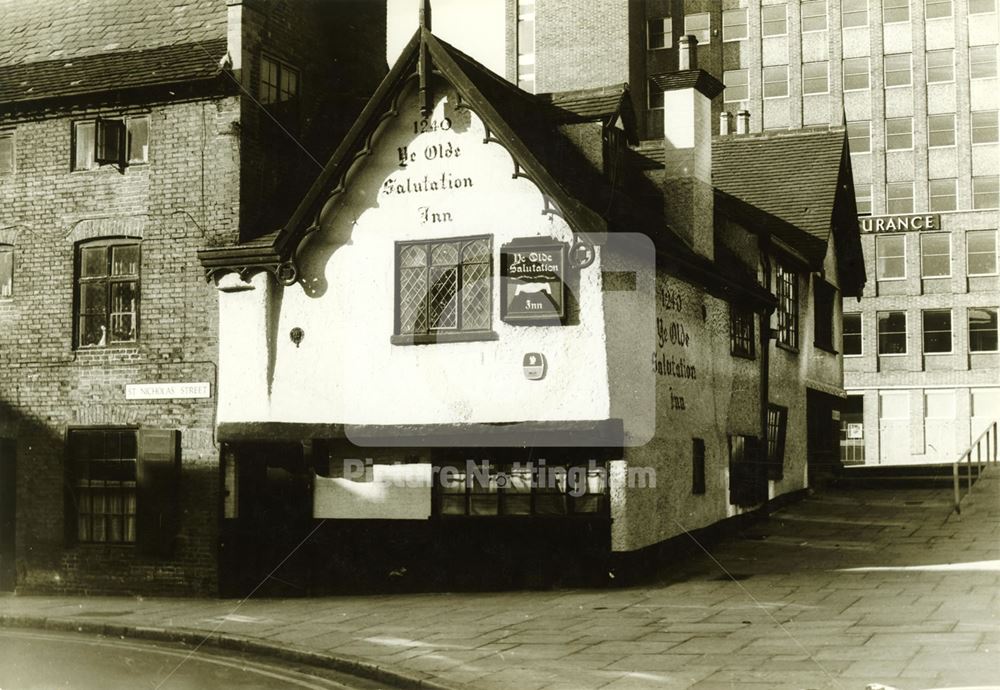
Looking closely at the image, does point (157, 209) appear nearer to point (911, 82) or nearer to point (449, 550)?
point (449, 550)

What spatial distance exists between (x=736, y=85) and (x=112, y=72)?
38.2 meters

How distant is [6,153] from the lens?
63.8ft

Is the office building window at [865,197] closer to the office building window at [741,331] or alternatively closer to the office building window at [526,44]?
the office building window at [526,44]

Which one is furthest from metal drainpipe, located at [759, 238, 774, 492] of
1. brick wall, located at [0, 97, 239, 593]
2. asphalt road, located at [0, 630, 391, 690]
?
asphalt road, located at [0, 630, 391, 690]

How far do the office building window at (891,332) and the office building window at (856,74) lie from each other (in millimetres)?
9367

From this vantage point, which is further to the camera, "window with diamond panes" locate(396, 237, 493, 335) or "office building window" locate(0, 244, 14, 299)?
"office building window" locate(0, 244, 14, 299)

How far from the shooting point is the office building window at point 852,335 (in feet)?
158

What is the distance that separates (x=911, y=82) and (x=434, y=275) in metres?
37.0

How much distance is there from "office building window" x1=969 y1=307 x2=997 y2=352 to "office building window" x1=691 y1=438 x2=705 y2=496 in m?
30.7

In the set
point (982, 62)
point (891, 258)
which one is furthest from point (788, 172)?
point (982, 62)

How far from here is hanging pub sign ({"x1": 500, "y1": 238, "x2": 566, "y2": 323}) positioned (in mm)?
15656

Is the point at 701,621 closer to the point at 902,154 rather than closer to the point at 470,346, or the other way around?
the point at 470,346

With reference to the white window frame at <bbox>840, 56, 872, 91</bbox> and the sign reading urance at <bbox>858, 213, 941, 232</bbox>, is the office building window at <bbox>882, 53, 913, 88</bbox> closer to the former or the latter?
the white window frame at <bbox>840, 56, 872, 91</bbox>

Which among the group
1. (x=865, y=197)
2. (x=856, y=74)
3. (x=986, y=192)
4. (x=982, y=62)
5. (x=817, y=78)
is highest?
(x=817, y=78)
